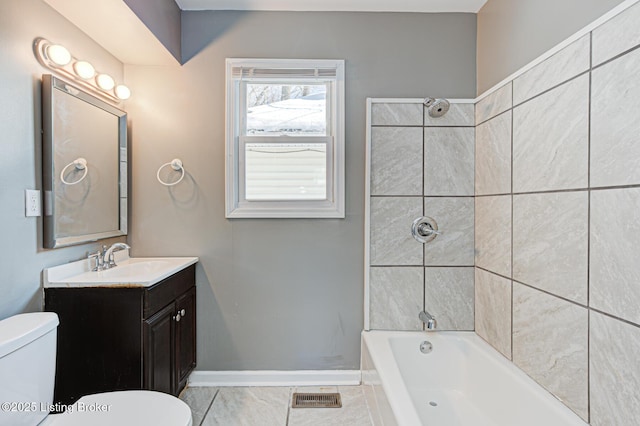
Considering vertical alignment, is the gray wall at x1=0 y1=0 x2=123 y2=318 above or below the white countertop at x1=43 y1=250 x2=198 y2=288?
above

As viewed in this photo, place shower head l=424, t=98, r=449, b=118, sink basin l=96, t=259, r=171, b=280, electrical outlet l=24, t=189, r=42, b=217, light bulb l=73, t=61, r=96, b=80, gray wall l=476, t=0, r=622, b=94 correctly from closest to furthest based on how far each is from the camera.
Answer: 1. gray wall l=476, t=0, r=622, b=94
2. electrical outlet l=24, t=189, r=42, b=217
3. light bulb l=73, t=61, r=96, b=80
4. sink basin l=96, t=259, r=171, b=280
5. shower head l=424, t=98, r=449, b=118

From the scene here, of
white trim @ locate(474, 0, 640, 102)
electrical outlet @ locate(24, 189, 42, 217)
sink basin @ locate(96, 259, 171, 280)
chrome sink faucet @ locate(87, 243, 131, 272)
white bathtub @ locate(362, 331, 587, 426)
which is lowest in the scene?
white bathtub @ locate(362, 331, 587, 426)

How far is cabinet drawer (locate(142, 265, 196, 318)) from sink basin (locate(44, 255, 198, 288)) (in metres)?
0.04

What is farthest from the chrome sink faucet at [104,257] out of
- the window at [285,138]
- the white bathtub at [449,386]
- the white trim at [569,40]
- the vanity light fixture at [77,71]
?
the white trim at [569,40]

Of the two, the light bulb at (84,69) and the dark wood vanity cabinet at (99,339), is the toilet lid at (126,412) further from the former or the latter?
the light bulb at (84,69)

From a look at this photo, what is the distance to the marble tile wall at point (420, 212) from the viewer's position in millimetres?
2172

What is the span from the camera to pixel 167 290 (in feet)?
5.90

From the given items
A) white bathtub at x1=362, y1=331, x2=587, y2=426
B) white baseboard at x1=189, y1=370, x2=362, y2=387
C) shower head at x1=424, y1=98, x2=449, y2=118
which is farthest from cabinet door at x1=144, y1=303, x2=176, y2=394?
shower head at x1=424, y1=98, x2=449, y2=118

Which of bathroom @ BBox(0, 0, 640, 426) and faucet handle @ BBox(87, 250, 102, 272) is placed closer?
faucet handle @ BBox(87, 250, 102, 272)

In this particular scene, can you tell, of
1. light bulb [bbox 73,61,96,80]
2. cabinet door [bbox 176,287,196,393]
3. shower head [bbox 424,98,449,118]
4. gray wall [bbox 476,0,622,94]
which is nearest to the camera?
gray wall [bbox 476,0,622,94]

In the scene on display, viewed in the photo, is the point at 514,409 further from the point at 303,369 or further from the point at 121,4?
the point at 121,4

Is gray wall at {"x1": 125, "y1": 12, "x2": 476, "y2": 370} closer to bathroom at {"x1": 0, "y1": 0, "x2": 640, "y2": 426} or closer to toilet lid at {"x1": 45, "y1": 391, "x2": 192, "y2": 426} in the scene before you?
bathroom at {"x1": 0, "y1": 0, "x2": 640, "y2": 426}

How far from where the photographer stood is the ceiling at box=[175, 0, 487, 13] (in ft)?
6.85

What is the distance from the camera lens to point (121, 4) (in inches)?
61.3
